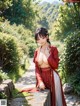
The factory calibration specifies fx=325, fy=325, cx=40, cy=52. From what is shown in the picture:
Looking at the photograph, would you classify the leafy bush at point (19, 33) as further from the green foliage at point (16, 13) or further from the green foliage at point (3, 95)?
the green foliage at point (3, 95)

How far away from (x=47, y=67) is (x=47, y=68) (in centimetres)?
2

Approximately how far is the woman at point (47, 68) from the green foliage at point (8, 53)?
10.7 metres

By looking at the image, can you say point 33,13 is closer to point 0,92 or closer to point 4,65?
point 4,65

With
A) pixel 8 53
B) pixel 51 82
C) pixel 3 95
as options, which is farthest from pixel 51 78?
pixel 8 53

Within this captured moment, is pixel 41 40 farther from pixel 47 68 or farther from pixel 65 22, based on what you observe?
pixel 65 22

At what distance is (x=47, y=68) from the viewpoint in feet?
17.2

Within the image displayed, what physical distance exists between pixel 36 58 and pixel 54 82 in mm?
484

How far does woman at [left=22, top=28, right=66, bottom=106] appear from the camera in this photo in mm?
5070

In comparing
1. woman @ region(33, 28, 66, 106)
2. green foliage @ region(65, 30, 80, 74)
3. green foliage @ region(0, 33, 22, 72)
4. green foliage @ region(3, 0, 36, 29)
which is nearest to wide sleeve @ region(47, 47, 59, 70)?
woman @ region(33, 28, 66, 106)

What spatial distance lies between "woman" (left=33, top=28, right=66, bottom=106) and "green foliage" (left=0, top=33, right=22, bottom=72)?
35.1ft

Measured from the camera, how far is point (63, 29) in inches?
2291

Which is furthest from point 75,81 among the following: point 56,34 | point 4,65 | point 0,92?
point 56,34

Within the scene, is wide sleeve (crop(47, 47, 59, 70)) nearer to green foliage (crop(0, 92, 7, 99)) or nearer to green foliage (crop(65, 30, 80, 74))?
green foliage (crop(0, 92, 7, 99))

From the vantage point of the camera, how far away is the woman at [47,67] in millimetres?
5070
